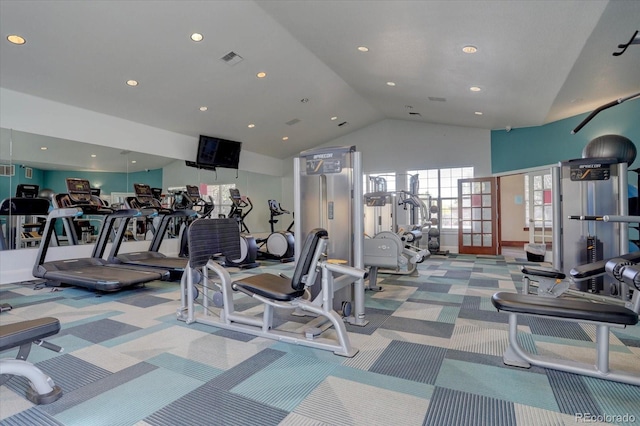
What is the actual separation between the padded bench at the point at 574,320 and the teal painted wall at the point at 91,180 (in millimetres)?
6681

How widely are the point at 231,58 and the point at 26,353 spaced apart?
4.67 m

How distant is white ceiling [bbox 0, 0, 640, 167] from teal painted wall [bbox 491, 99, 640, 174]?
40 cm

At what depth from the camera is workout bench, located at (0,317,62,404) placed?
1760 millimetres

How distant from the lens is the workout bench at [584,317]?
79.0 inches

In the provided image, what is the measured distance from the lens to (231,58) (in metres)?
5.28

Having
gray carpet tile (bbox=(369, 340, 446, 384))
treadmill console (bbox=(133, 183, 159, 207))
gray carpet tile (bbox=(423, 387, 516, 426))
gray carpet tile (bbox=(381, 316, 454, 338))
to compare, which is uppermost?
treadmill console (bbox=(133, 183, 159, 207))

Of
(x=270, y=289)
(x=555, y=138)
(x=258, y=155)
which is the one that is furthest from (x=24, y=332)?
(x=555, y=138)

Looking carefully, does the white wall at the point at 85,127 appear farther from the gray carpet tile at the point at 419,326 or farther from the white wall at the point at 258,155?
the gray carpet tile at the point at 419,326

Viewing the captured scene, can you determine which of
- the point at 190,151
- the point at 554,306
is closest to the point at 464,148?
the point at 190,151

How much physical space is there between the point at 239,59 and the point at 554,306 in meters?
5.24

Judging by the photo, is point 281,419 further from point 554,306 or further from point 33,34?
point 33,34

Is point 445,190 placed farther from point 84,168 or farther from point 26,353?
point 26,353

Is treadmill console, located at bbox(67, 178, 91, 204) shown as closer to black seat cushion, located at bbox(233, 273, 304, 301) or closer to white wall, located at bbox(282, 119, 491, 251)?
black seat cushion, located at bbox(233, 273, 304, 301)

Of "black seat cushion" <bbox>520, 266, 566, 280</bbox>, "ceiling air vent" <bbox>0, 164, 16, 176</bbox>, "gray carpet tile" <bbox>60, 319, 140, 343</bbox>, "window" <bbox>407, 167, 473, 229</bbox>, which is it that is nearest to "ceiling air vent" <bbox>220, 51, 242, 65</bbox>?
"ceiling air vent" <bbox>0, 164, 16, 176</bbox>
